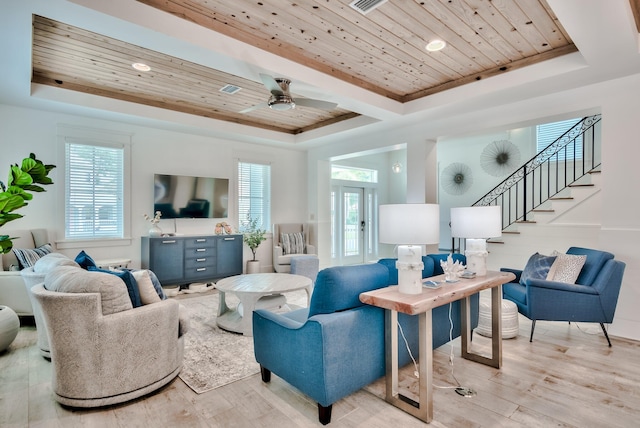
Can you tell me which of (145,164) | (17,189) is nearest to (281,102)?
(17,189)

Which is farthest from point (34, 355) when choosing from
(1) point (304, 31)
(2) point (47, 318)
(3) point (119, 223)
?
(1) point (304, 31)

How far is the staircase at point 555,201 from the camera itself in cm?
532

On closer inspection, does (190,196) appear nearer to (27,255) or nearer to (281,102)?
(27,255)

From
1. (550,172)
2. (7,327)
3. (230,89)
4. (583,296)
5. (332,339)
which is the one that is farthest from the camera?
(550,172)

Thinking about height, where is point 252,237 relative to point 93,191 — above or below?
below

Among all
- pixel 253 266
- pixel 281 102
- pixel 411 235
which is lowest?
pixel 253 266

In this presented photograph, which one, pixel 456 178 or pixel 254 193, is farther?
pixel 456 178

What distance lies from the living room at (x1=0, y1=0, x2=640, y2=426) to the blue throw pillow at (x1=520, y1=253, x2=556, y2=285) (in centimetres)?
61

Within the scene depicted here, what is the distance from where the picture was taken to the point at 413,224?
221cm

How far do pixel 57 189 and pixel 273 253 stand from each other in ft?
12.2

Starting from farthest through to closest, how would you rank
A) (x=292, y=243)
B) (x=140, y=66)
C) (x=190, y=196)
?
(x=292, y=243) → (x=190, y=196) → (x=140, y=66)

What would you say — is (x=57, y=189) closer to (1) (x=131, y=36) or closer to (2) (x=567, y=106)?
(1) (x=131, y=36)

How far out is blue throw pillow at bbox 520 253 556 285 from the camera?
144 inches

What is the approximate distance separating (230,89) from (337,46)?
5.94 feet
